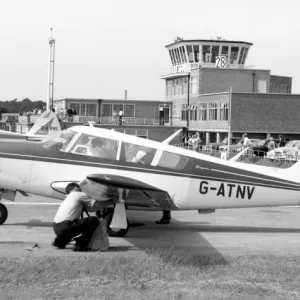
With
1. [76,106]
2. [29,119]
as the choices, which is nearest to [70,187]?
[29,119]

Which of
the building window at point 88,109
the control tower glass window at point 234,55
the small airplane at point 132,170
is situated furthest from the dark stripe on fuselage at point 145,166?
the control tower glass window at point 234,55

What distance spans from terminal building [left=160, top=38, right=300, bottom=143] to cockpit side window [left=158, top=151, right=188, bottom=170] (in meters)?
48.3

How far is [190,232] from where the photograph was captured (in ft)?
42.1

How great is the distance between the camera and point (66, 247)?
10.8 metres

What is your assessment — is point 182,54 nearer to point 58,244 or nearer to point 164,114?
point 164,114

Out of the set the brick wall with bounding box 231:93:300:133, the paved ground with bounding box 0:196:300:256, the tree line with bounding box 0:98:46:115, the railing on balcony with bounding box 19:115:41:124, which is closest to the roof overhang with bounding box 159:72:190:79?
the brick wall with bounding box 231:93:300:133

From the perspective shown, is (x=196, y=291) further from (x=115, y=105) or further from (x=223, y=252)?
(x=115, y=105)

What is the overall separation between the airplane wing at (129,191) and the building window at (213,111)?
52.9 meters

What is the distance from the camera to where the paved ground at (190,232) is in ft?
36.7

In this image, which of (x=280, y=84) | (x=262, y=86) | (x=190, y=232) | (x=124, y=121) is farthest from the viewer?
(x=280, y=84)

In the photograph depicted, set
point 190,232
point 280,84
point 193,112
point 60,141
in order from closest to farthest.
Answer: point 60,141
point 190,232
point 193,112
point 280,84

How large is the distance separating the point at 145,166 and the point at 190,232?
187 cm

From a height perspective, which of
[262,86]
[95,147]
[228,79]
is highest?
[228,79]

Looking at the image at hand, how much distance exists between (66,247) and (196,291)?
343 cm
